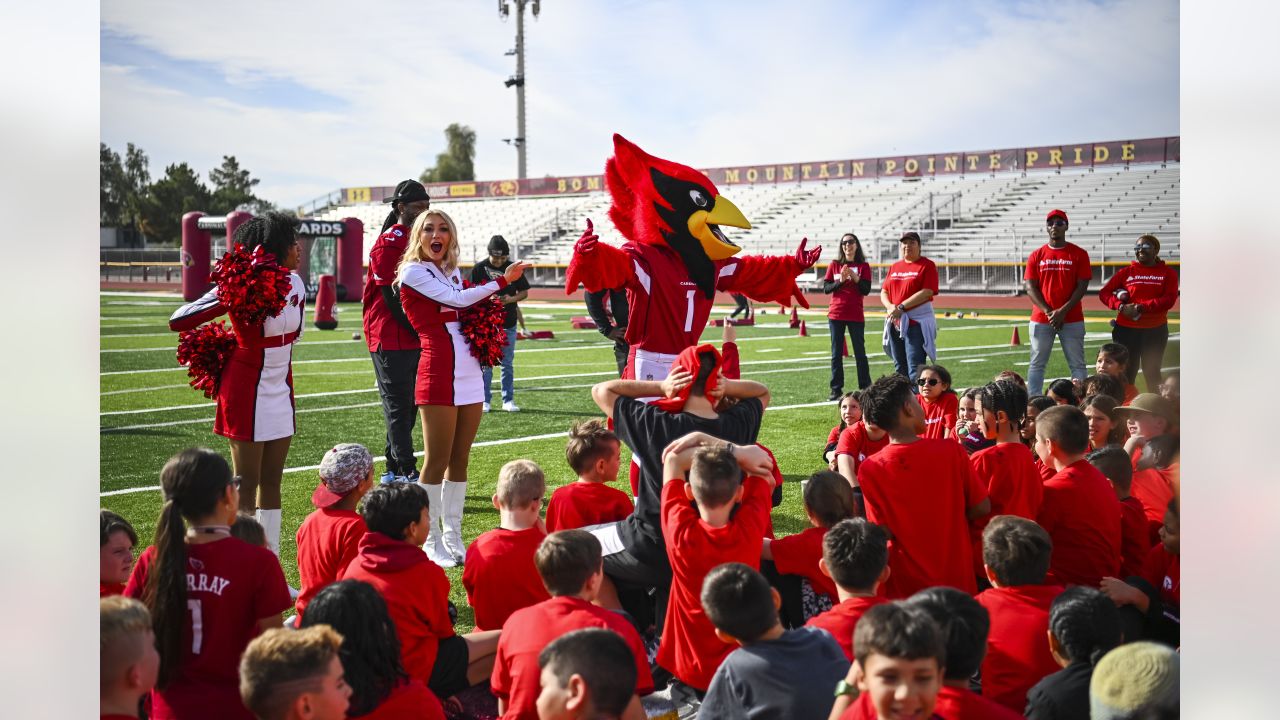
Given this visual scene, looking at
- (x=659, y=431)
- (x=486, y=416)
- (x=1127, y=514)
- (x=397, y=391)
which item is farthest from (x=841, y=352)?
(x=659, y=431)

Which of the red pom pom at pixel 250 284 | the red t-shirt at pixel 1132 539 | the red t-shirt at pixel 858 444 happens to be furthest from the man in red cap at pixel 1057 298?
the red pom pom at pixel 250 284

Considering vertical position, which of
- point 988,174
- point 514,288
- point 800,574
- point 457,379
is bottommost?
point 800,574

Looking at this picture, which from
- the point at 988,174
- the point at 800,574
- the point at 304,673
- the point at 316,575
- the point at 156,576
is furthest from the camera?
the point at 988,174

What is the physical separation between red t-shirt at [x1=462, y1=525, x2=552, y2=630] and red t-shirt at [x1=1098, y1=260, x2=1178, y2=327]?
5.79m

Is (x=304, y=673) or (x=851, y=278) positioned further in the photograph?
(x=851, y=278)

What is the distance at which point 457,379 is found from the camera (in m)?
4.61

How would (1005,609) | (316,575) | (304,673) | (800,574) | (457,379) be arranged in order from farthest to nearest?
(457,379)
(800,574)
(316,575)
(1005,609)
(304,673)

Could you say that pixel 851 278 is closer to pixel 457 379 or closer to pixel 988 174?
pixel 457 379

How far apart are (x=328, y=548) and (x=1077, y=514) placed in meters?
2.40

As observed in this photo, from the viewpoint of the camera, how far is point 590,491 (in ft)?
11.9

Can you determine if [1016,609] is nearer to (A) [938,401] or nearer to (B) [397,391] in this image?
(A) [938,401]

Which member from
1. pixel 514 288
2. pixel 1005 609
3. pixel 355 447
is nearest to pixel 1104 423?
pixel 1005 609

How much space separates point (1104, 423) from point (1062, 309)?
352 centimetres

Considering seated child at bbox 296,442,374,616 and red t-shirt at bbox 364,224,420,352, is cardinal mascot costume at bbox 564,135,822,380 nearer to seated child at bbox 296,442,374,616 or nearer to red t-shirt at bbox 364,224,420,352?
red t-shirt at bbox 364,224,420,352
